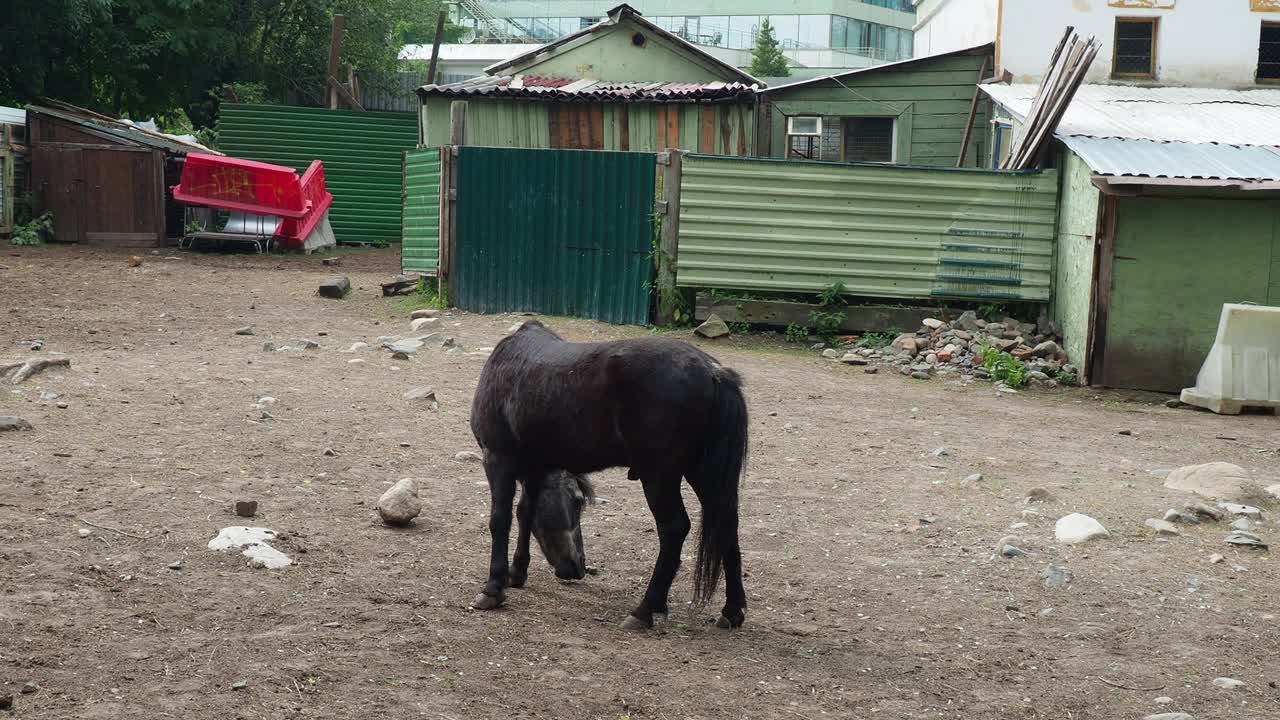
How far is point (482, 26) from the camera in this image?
74.1m

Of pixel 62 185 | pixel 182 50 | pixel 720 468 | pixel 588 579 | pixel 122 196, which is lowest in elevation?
pixel 588 579

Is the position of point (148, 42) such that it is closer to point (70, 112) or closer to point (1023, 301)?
point (70, 112)

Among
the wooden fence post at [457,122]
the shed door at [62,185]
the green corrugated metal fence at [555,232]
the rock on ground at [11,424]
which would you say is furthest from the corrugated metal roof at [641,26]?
the rock on ground at [11,424]

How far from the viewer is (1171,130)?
13742mm

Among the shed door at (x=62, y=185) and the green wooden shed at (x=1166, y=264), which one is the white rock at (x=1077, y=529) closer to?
the green wooden shed at (x=1166, y=264)

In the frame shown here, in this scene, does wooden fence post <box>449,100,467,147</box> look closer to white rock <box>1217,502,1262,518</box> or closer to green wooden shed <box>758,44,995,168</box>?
green wooden shed <box>758,44,995,168</box>

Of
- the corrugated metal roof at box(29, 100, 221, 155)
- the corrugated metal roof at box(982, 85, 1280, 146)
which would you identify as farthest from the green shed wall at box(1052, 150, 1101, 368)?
the corrugated metal roof at box(29, 100, 221, 155)

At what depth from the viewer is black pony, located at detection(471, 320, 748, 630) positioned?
4797 mm

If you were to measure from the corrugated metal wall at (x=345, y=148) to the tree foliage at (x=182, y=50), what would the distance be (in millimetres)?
4281

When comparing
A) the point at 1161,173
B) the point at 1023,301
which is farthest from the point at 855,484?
the point at 1023,301

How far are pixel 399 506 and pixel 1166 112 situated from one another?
12.7m

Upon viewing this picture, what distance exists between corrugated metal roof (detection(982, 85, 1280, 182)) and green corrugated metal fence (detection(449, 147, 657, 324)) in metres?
4.71

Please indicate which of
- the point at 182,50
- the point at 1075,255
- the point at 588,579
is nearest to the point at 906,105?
the point at 1075,255

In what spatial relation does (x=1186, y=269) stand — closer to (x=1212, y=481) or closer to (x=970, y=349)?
(x=970, y=349)
